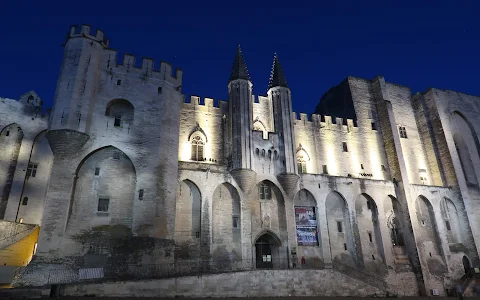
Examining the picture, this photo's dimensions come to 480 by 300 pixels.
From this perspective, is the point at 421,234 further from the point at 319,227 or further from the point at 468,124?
the point at 468,124

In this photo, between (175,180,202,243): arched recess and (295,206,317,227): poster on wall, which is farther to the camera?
(295,206,317,227): poster on wall

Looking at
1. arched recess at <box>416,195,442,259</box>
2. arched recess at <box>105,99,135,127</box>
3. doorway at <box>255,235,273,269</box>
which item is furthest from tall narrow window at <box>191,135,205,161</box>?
arched recess at <box>416,195,442,259</box>

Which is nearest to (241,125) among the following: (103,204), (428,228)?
(103,204)

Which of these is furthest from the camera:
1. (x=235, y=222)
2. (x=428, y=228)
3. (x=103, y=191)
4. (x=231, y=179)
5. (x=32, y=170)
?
(x=428, y=228)

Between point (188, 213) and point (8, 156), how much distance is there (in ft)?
43.8

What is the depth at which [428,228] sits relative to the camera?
29.8 meters

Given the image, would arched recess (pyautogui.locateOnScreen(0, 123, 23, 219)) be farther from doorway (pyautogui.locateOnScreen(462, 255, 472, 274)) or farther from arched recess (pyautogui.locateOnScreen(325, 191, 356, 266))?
doorway (pyautogui.locateOnScreen(462, 255, 472, 274))

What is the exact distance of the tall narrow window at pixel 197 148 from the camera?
84.9 ft

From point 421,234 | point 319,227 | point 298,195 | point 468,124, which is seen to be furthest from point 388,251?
point 468,124

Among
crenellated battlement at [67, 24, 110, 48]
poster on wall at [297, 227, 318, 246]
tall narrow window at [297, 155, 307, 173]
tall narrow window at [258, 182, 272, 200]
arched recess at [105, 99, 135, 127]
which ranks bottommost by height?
poster on wall at [297, 227, 318, 246]

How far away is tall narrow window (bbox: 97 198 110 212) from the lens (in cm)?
2028

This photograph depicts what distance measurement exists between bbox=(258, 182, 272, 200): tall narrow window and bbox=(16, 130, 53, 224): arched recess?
50.2 feet

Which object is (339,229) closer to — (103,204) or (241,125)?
(241,125)

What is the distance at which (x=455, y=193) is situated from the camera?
31.3 meters
